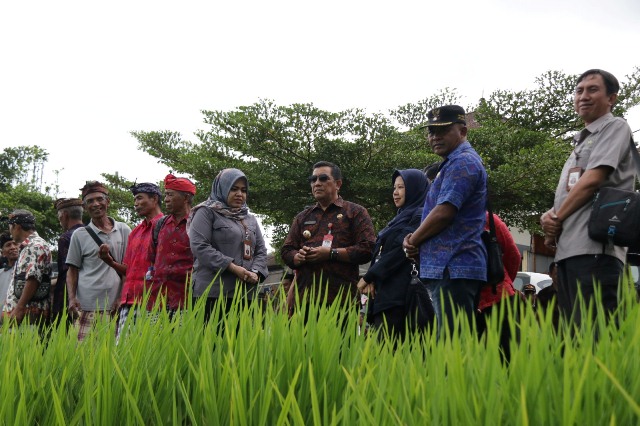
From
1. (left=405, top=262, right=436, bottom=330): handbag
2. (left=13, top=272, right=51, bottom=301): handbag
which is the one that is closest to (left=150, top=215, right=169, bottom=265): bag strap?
(left=13, top=272, right=51, bottom=301): handbag

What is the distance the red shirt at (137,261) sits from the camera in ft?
15.1

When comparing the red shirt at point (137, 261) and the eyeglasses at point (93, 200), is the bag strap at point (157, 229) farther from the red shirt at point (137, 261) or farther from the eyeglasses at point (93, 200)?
the eyeglasses at point (93, 200)

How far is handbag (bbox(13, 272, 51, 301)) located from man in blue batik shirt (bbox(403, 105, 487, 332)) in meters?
3.34

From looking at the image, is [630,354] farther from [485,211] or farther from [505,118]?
[505,118]

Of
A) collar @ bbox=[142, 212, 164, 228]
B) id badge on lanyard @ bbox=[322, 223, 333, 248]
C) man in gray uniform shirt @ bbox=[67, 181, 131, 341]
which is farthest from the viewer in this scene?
man in gray uniform shirt @ bbox=[67, 181, 131, 341]

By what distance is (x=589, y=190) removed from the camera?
2811mm

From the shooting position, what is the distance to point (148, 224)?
4848mm

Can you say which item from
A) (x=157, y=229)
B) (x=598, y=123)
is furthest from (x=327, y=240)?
(x=598, y=123)

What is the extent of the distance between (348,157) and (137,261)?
1500 centimetres

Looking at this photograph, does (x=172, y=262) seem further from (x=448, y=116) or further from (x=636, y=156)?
(x=636, y=156)

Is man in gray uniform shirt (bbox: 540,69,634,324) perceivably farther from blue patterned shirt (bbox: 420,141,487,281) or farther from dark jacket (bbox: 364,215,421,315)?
dark jacket (bbox: 364,215,421,315)

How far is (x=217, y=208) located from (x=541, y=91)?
20.3m

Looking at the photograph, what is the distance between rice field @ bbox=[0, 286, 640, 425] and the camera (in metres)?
1.17

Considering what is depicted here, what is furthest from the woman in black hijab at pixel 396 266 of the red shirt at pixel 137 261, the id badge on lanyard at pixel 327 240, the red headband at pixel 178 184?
the red shirt at pixel 137 261
